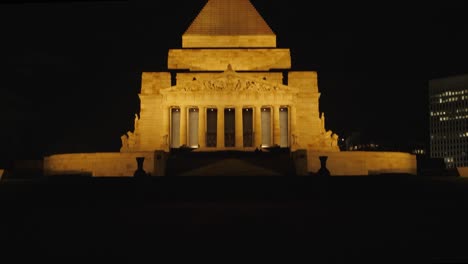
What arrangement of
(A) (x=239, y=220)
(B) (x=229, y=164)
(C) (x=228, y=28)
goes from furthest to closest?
(C) (x=228, y=28) → (B) (x=229, y=164) → (A) (x=239, y=220)

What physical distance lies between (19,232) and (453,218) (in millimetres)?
11032

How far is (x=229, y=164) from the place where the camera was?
33.6 meters

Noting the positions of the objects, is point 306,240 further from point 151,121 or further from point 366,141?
point 366,141

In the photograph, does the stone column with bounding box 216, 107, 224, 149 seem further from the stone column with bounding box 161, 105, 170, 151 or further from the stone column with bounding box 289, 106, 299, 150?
the stone column with bounding box 289, 106, 299, 150

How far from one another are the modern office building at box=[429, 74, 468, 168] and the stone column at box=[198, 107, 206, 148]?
60526mm

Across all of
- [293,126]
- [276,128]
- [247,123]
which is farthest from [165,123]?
[293,126]

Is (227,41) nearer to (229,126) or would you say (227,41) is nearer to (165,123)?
(229,126)

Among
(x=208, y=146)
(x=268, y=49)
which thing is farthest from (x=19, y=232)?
(x=268, y=49)

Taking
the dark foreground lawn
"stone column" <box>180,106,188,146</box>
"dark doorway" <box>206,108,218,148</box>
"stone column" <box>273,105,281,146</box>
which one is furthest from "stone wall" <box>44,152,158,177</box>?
the dark foreground lawn

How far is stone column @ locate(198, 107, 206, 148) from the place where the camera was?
4594cm

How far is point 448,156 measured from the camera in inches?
3903

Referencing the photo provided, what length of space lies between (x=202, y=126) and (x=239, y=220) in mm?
29834

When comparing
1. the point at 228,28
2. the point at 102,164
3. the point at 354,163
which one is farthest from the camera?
the point at 228,28

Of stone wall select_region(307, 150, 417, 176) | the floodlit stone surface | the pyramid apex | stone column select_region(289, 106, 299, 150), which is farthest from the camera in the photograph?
the pyramid apex
